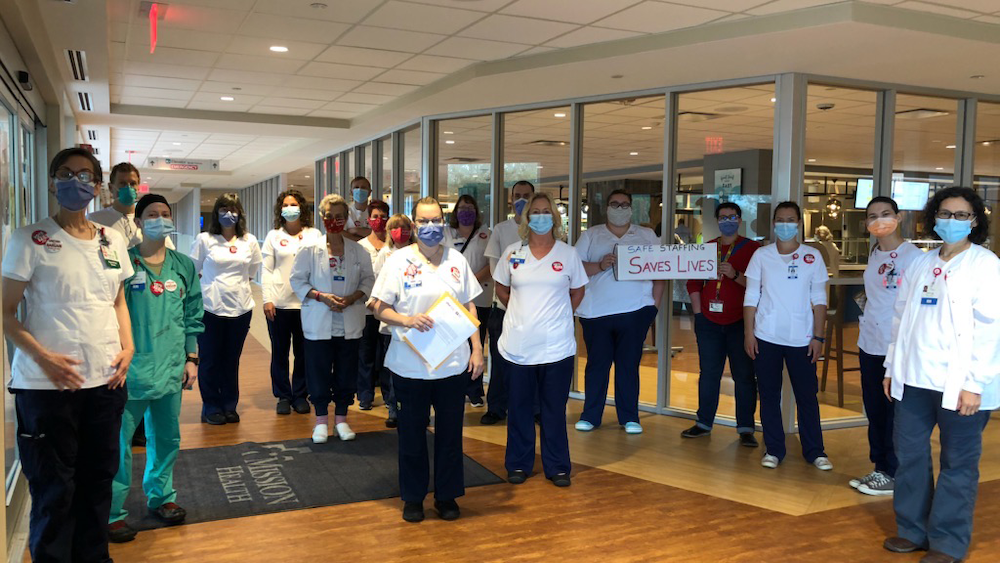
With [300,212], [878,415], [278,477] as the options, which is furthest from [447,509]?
[300,212]

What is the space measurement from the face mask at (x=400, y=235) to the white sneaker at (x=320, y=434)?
53.6 inches

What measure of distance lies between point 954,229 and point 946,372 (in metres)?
0.64

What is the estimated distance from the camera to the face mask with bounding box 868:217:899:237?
4.73 meters

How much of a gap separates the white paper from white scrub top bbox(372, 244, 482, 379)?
46mm

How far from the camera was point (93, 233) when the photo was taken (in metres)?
3.19

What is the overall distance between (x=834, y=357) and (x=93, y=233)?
5937 mm

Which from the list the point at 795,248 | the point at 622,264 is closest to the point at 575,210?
the point at 622,264

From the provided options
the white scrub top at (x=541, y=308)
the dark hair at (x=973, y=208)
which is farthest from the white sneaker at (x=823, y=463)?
the dark hair at (x=973, y=208)

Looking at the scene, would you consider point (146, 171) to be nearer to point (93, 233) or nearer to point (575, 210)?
point (575, 210)

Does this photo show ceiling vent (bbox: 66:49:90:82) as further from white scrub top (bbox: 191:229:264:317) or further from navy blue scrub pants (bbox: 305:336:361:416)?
navy blue scrub pants (bbox: 305:336:361:416)

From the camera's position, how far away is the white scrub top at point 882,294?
15.2ft

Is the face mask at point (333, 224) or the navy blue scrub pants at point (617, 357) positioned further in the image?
the navy blue scrub pants at point (617, 357)

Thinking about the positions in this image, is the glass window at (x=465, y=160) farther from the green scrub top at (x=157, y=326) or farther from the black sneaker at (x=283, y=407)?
the green scrub top at (x=157, y=326)

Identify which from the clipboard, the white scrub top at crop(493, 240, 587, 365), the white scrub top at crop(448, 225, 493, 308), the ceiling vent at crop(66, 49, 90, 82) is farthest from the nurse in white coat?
the ceiling vent at crop(66, 49, 90, 82)
